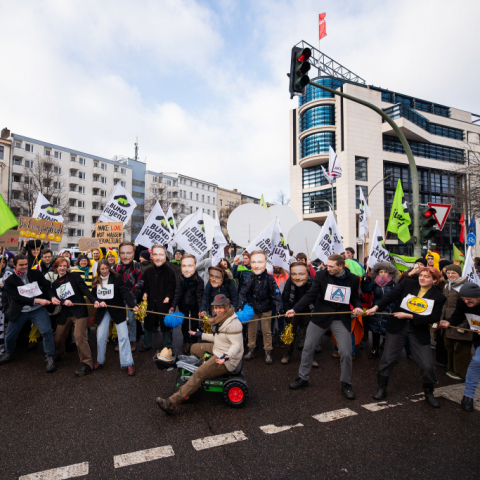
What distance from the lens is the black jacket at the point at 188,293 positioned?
655 cm

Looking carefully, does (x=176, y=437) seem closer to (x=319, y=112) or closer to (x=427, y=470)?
(x=427, y=470)

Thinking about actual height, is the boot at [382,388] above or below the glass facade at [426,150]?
below

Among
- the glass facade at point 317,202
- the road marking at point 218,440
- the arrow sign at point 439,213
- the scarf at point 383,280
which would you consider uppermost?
the glass facade at point 317,202

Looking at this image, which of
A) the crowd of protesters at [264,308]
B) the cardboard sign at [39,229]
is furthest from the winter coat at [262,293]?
Answer: the cardboard sign at [39,229]

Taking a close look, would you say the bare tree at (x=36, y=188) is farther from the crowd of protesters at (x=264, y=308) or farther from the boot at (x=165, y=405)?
the boot at (x=165, y=405)

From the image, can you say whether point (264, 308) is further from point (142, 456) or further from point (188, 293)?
point (142, 456)

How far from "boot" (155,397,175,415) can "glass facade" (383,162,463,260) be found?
4435 centimetres

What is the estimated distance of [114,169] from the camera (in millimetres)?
67812

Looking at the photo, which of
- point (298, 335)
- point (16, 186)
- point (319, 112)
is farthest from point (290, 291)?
point (16, 186)

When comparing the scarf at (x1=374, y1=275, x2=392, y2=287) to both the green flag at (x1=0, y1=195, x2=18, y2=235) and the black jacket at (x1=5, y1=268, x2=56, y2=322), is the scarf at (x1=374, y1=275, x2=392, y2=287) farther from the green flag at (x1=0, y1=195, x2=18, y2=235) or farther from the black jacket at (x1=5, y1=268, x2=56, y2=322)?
the green flag at (x1=0, y1=195, x2=18, y2=235)

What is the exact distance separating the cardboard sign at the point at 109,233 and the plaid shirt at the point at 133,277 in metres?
2.31

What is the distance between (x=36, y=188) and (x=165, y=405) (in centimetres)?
4594

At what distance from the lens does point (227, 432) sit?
3.55m

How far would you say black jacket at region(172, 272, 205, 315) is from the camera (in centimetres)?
655
